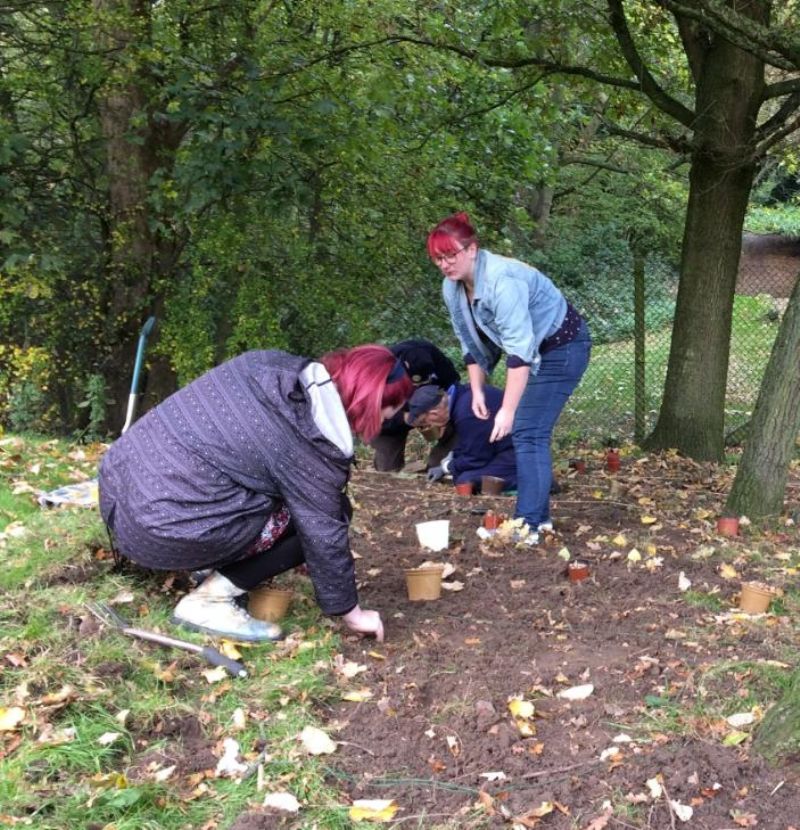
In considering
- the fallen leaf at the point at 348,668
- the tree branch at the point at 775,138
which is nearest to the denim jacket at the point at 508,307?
the fallen leaf at the point at 348,668

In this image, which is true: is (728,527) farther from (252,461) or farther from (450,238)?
(252,461)

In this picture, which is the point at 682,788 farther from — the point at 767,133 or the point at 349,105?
the point at 349,105

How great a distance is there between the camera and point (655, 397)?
33.8 feet

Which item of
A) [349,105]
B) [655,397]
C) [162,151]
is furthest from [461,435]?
[655,397]

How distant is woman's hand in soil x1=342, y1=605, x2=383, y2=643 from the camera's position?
10.3 ft

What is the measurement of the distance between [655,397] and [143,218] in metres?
6.00

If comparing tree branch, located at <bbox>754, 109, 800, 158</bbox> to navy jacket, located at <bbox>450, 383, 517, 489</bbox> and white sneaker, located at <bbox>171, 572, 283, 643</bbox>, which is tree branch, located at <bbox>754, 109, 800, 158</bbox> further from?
white sneaker, located at <bbox>171, 572, 283, 643</bbox>

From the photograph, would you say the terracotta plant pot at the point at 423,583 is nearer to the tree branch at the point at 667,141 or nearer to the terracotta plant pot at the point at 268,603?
the terracotta plant pot at the point at 268,603

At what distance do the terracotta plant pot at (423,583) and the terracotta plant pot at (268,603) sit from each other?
1.92 ft

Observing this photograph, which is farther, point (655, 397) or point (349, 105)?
point (655, 397)

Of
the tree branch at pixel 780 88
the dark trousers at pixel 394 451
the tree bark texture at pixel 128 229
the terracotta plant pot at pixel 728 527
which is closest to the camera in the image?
the terracotta plant pot at pixel 728 527

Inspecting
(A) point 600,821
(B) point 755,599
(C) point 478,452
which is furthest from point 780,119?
(A) point 600,821

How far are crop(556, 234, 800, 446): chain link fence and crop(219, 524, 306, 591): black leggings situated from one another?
5.34m

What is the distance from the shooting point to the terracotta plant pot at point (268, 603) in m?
3.41
